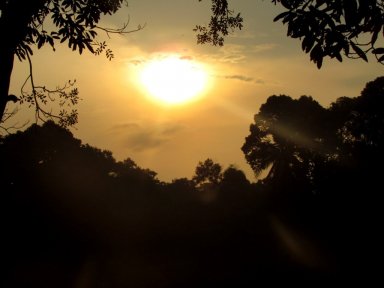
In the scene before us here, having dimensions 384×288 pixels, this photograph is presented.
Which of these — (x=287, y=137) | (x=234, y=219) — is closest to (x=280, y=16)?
(x=234, y=219)

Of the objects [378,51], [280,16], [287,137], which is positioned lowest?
[378,51]

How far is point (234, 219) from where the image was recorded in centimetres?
3569

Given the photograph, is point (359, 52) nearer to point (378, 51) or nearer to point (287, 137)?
point (378, 51)

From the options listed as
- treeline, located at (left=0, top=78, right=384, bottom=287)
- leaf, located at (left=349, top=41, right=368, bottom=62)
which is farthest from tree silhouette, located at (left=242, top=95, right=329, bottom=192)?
leaf, located at (left=349, top=41, right=368, bottom=62)

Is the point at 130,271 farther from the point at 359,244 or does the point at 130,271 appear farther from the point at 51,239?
the point at 359,244

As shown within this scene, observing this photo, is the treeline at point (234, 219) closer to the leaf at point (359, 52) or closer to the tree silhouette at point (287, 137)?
the tree silhouette at point (287, 137)

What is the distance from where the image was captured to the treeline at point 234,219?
26.6m

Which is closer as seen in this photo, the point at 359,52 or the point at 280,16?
the point at 359,52

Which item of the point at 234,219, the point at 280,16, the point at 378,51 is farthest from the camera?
the point at 234,219

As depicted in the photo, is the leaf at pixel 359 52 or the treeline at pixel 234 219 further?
the treeline at pixel 234 219

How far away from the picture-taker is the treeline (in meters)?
26.6

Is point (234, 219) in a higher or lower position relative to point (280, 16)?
higher

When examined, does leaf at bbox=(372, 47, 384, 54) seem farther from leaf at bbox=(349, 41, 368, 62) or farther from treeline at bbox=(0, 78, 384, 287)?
treeline at bbox=(0, 78, 384, 287)

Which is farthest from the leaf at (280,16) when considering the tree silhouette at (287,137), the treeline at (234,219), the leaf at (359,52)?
the tree silhouette at (287,137)
